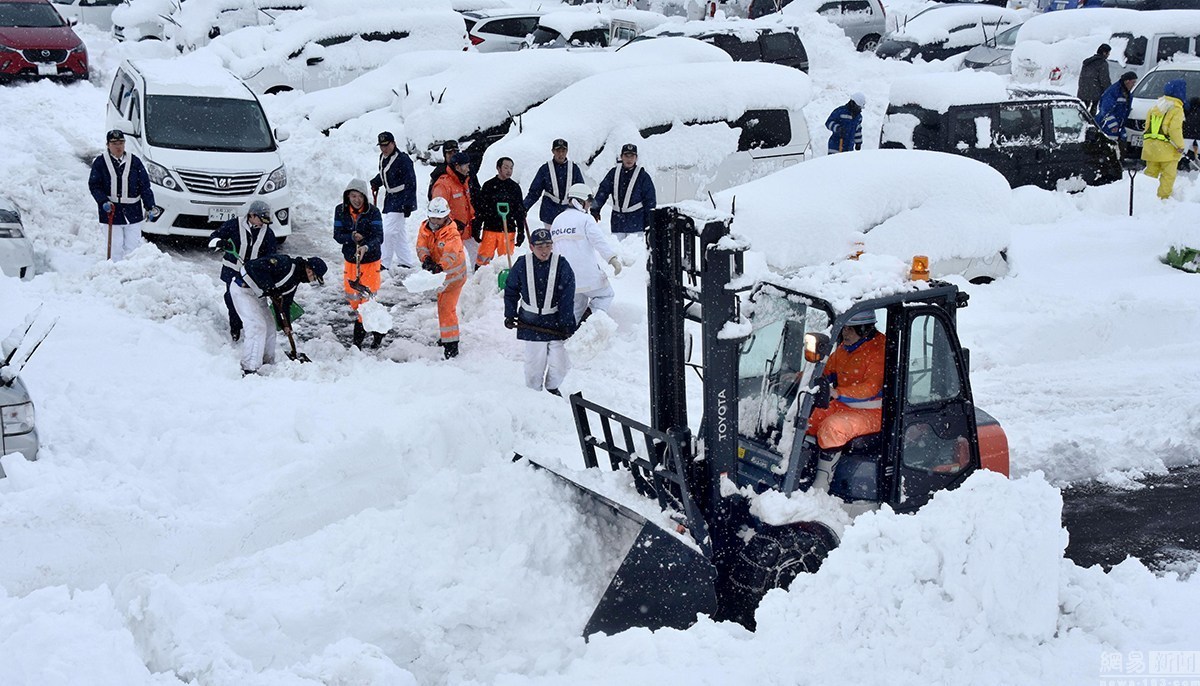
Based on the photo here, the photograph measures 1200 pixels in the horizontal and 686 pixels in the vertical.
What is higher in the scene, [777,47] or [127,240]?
[777,47]

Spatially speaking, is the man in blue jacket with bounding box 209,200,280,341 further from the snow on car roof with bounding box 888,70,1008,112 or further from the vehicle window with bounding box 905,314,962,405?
the snow on car roof with bounding box 888,70,1008,112

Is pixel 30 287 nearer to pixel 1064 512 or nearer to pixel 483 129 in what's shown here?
pixel 483 129

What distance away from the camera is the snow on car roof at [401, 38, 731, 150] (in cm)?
1497

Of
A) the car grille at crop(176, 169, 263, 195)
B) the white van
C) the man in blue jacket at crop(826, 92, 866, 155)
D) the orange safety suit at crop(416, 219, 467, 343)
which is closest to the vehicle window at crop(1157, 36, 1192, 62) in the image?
the man in blue jacket at crop(826, 92, 866, 155)

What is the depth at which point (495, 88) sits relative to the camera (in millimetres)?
15227

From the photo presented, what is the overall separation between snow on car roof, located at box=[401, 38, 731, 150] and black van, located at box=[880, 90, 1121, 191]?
3.43m

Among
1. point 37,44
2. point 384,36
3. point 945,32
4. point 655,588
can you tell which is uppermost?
point 37,44

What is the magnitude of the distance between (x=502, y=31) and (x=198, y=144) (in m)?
10.5

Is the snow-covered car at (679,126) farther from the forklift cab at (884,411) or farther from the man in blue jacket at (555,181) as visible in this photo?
the forklift cab at (884,411)

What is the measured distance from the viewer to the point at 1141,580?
5.32 meters

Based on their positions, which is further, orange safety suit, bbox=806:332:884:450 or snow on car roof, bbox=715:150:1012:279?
snow on car roof, bbox=715:150:1012:279

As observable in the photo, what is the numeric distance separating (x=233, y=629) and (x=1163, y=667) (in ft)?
13.6

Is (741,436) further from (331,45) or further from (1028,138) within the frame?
(331,45)

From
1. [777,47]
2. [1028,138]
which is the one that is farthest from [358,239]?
[777,47]
